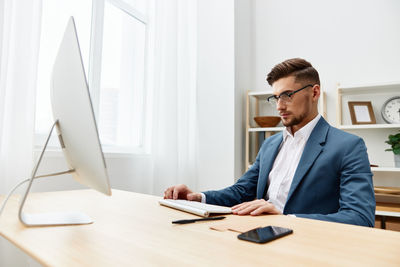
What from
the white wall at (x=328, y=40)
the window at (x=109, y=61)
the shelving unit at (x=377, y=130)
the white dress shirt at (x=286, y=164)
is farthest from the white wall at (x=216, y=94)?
the white dress shirt at (x=286, y=164)

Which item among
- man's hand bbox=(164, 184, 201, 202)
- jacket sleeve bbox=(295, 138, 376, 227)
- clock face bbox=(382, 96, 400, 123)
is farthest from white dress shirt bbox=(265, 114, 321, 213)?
clock face bbox=(382, 96, 400, 123)

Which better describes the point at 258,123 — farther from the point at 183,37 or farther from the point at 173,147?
the point at 183,37

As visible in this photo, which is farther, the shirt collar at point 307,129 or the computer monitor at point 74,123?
the shirt collar at point 307,129

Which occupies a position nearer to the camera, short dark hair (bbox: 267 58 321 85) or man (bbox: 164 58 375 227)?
man (bbox: 164 58 375 227)

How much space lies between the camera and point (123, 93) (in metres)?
2.38

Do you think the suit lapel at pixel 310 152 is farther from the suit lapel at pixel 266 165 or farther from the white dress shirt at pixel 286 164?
the suit lapel at pixel 266 165

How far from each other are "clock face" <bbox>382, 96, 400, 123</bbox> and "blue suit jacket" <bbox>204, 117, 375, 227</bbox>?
1533 mm

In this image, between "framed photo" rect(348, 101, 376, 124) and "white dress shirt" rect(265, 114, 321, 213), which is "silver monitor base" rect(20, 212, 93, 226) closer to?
"white dress shirt" rect(265, 114, 321, 213)

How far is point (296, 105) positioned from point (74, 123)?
3.72ft

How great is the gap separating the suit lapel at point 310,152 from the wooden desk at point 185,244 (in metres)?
0.39

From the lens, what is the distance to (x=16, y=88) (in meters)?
1.42

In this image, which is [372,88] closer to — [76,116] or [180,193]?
[180,193]

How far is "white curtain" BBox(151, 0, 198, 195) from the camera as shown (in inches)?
96.3

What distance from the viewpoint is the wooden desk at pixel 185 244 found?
21.5 inches
